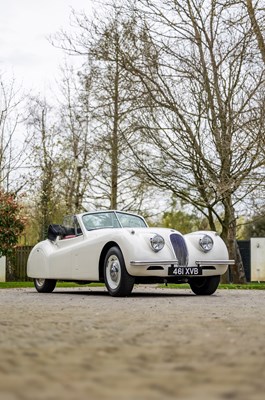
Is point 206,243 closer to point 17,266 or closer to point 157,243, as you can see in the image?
point 157,243

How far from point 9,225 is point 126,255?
14528 millimetres

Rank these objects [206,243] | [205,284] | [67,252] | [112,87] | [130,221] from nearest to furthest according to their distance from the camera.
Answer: [206,243]
[205,284]
[67,252]
[130,221]
[112,87]

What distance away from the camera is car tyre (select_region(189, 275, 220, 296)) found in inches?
516

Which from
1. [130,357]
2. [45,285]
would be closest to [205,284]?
[45,285]

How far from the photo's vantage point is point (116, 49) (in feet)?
71.1

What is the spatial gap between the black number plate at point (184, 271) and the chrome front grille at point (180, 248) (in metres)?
0.11

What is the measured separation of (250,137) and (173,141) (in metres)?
2.58

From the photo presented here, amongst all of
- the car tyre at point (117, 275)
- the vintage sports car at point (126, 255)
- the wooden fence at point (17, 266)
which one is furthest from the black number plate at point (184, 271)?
the wooden fence at point (17, 266)

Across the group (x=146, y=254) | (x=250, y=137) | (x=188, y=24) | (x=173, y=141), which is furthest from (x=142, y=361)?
(x=188, y=24)

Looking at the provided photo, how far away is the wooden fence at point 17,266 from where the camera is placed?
31.3 m

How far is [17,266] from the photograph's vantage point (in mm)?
31625

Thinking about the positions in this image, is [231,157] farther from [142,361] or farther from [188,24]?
[142,361]

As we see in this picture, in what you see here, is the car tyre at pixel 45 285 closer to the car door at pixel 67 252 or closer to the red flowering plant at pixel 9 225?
the car door at pixel 67 252

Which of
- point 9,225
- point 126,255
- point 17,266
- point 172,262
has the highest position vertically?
point 9,225
